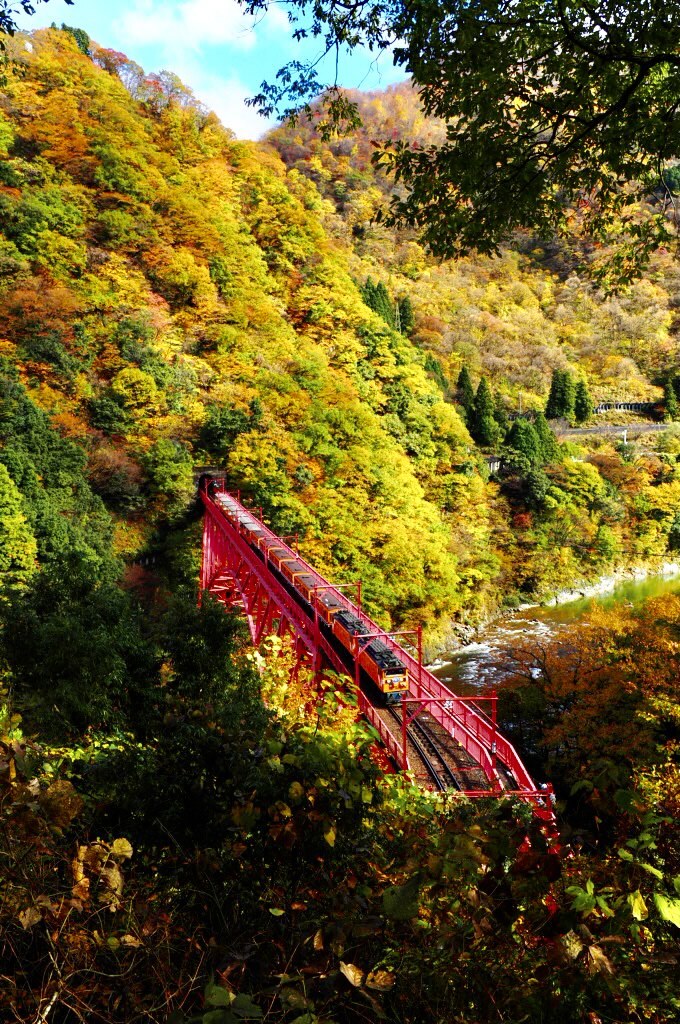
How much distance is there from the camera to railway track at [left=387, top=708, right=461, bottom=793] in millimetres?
10047

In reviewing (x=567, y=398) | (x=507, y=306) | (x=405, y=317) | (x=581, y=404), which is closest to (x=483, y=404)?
(x=567, y=398)

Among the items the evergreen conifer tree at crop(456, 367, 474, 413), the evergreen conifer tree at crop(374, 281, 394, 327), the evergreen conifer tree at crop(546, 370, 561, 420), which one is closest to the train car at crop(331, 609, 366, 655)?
the evergreen conifer tree at crop(456, 367, 474, 413)

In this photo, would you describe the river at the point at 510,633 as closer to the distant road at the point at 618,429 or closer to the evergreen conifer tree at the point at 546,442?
the evergreen conifer tree at the point at 546,442

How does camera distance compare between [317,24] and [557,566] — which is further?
[557,566]

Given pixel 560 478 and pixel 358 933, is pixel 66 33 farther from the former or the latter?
pixel 358 933

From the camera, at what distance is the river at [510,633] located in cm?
2034

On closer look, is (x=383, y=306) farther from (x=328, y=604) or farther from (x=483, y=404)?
(x=328, y=604)

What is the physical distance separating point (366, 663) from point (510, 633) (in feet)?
49.4

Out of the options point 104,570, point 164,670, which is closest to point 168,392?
point 104,570

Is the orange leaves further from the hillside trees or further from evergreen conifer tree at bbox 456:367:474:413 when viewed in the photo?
evergreen conifer tree at bbox 456:367:474:413

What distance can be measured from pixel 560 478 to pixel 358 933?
35.1m

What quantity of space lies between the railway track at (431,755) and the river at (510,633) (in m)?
5.68

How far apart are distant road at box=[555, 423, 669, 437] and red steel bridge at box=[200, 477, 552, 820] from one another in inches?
1204

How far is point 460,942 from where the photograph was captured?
6.16ft
